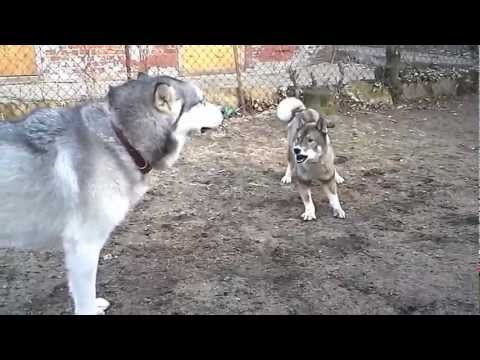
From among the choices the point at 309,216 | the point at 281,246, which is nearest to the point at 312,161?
the point at 309,216

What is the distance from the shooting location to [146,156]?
2.73m

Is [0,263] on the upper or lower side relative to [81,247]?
lower

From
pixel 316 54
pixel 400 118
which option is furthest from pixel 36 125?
pixel 316 54

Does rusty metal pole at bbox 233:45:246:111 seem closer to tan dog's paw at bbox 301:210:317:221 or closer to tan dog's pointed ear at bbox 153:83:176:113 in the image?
tan dog's paw at bbox 301:210:317:221

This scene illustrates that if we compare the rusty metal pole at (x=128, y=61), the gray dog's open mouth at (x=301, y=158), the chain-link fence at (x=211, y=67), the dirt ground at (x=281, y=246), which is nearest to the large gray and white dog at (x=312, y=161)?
the gray dog's open mouth at (x=301, y=158)

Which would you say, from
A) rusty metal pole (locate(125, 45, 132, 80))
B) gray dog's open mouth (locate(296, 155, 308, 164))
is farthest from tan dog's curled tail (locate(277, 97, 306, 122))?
rusty metal pole (locate(125, 45, 132, 80))

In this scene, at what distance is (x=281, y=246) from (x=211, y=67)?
429cm

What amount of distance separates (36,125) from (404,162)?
3.84 meters

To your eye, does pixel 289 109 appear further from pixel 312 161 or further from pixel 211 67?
pixel 211 67

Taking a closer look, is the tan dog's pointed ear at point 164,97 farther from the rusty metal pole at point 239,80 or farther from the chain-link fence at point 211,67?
the rusty metal pole at point 239,80

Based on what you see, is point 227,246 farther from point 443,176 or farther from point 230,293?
point 443,176

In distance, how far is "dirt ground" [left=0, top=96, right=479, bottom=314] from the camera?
301 cm

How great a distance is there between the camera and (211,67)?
728 centimetres

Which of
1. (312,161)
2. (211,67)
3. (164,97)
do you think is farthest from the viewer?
(211,67)
